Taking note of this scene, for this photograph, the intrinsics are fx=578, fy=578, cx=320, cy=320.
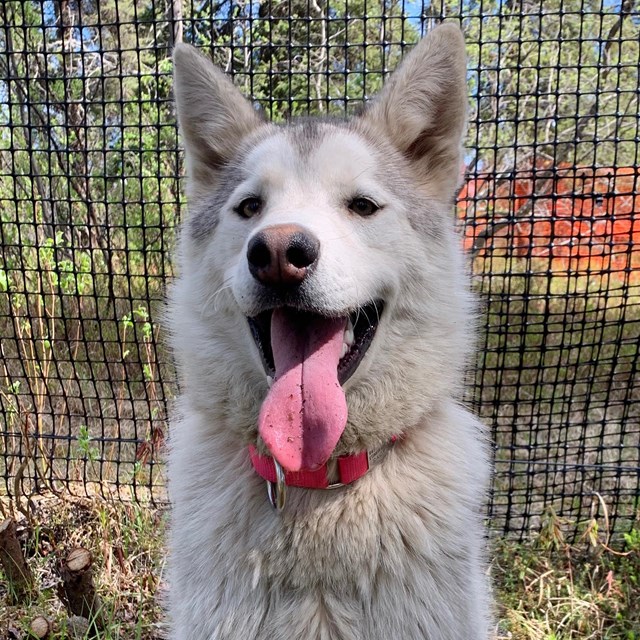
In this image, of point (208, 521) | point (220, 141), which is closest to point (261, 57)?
point (220, 141)

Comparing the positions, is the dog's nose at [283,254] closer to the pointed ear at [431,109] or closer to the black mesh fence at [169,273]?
the pointed ear at [431,109]

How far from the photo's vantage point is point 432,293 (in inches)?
80.3

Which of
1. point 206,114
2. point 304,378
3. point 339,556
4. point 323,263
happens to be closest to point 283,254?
point 323,263

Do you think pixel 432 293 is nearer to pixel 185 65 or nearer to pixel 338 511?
pixel 338 511

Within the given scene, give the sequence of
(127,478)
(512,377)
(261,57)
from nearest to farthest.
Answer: (127,478) → (261,57) → (512,377)

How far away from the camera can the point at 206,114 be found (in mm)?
2277

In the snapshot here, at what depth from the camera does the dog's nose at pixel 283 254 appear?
1541 mm

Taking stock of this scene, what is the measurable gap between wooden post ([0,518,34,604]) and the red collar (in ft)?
4.97

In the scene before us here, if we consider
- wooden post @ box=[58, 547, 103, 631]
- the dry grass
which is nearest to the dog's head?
wooden post @ box=[58, 547, 103, 631]

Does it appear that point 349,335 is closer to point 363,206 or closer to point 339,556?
point 363,206

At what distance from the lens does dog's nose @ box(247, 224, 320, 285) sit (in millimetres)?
1541

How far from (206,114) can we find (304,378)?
1.22 metres

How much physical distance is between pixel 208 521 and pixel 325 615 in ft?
1.54

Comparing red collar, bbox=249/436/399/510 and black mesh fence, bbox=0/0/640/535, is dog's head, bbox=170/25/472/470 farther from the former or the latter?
black mesh fence, bbox=0/0/640/535
